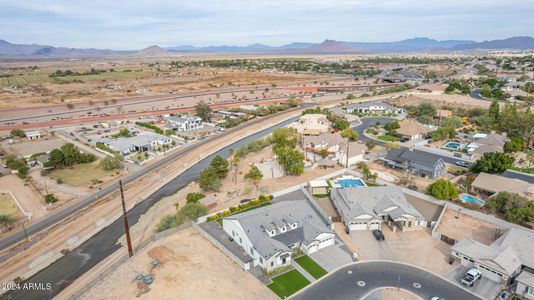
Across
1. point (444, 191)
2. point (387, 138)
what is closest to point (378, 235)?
point (444, 191)

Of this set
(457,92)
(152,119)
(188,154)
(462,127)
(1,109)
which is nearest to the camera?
(188,154)

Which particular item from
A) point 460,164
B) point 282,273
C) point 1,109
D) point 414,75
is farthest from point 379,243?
point 414,75

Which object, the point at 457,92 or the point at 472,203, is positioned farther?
the point at 457,92

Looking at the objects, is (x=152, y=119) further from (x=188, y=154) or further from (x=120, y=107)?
(x=188, y=154)

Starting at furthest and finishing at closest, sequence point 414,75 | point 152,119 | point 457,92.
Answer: point 414,75, point 457,92, point 152,119

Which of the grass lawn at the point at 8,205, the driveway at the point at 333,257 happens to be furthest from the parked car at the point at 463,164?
the grass lawn at the point at 8,205

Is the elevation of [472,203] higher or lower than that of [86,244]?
higher
